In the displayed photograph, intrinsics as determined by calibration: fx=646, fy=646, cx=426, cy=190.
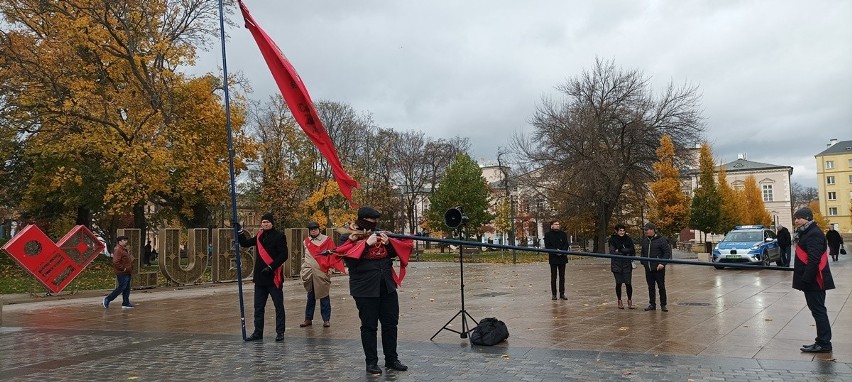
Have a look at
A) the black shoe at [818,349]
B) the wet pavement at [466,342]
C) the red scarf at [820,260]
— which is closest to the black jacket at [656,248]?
the wet pavement at [466,342]

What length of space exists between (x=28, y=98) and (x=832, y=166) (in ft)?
420

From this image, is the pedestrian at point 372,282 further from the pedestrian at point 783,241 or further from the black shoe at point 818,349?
the pedestrian at point 783,241

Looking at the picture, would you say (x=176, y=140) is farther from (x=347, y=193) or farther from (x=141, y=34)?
(x=347, y=193)

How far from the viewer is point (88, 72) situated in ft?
90.1

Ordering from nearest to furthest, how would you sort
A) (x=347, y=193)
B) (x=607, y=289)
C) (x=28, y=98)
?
(x=347, y=193) < (x=607, y=289) < (x=28, y=98)

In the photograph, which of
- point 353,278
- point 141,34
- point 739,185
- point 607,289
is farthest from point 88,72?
point 739,185

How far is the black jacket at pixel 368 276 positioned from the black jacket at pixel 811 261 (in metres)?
5.14

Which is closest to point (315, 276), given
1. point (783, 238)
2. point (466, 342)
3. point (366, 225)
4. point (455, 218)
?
point (455, 218)

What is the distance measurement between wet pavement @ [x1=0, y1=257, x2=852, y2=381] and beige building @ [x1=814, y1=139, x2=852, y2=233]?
11595 cm

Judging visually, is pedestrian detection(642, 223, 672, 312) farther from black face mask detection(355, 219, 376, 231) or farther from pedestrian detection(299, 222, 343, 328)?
black face mask detection(355, 219, 376, 231)

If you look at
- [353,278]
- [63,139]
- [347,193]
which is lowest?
[353,278]

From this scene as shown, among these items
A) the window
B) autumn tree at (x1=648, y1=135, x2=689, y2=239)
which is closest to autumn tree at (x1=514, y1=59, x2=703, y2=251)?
autumn tree at (x1=648, y1=135, x2=689, y2=239)

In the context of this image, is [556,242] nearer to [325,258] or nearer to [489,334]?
[489,334]

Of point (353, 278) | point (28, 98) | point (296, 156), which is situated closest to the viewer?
point (353, 278)
